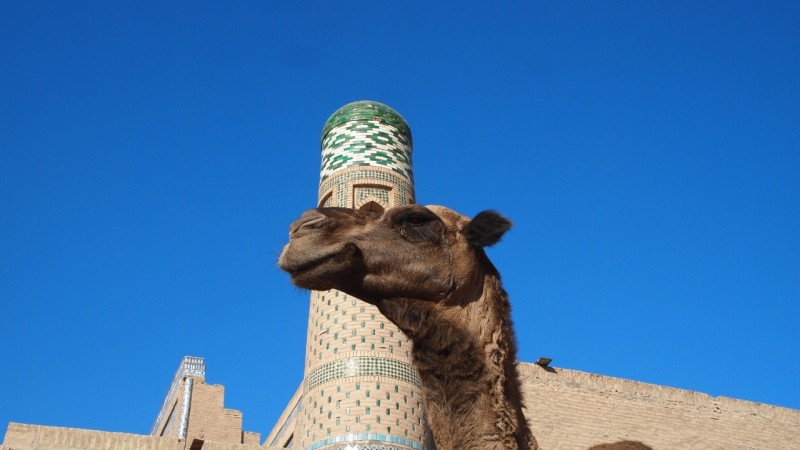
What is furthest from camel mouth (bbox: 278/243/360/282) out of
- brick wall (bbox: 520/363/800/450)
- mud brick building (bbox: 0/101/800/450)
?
brick wall (bbox: 520/363/800/450)

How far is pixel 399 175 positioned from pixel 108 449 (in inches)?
172

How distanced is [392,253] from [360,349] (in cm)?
690

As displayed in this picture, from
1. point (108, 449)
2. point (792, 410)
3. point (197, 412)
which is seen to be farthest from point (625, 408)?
point (197, 412)

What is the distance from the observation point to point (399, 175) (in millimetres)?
11203

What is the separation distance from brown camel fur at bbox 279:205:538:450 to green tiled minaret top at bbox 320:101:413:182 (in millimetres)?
8132

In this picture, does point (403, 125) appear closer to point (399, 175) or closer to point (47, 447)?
point (399, 175)

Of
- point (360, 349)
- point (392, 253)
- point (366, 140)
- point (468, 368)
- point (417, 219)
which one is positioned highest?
point (366, 140)

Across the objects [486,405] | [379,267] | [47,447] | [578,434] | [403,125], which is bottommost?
[486,405]

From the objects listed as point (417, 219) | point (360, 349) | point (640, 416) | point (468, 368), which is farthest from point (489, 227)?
point (640, 416)

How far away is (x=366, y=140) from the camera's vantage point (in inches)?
446

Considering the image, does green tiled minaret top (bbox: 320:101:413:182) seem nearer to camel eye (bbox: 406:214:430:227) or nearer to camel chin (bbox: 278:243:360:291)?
camel eye (bbox: 406:214:430:227)

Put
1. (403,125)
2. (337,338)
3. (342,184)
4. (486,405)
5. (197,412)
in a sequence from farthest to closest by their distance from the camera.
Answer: (197,412) → (403,125) → (342,184) → (337,338) → (486,405)

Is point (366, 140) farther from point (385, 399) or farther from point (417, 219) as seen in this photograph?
point (417, 219)

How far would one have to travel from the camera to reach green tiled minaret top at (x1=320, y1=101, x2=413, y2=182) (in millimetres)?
11203
